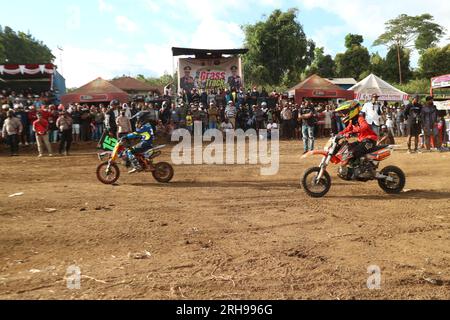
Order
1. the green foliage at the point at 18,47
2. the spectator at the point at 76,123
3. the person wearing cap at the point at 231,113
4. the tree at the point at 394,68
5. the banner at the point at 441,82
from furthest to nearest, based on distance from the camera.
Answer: the green foliage at the point at 18,47 < the tree at the point at 394,68 < the person wearing cap at the point at 231,113 < the spectator at the point at 76,123 < the banner at the point at 441,82

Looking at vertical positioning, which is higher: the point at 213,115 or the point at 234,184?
the point at 213,115

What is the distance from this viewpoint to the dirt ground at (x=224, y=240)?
13.5 feet

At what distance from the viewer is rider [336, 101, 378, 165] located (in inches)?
326

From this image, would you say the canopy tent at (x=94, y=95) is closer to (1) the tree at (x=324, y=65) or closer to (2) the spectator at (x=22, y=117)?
(2) the spectator at (x=22, y=117)

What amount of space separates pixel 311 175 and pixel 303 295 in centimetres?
460

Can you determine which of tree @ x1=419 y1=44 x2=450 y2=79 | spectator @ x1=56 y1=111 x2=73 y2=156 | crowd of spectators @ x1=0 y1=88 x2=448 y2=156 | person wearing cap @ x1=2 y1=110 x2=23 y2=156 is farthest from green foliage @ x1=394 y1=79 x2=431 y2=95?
person wearing cap @ x1=2 y1=110 x2=23 y2=156

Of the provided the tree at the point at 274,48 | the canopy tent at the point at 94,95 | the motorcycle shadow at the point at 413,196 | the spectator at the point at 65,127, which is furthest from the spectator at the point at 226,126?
the tree at the point at 274,48

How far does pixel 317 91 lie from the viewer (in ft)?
82.7

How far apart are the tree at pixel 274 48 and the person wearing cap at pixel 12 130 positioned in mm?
25171

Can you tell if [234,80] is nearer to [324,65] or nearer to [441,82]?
[441,82]

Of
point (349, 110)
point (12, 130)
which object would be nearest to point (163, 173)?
point (349, 110)

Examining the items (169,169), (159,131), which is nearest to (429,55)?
(159,131)

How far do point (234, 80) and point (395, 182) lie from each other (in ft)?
63.4

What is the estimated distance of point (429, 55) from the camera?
45531mm
